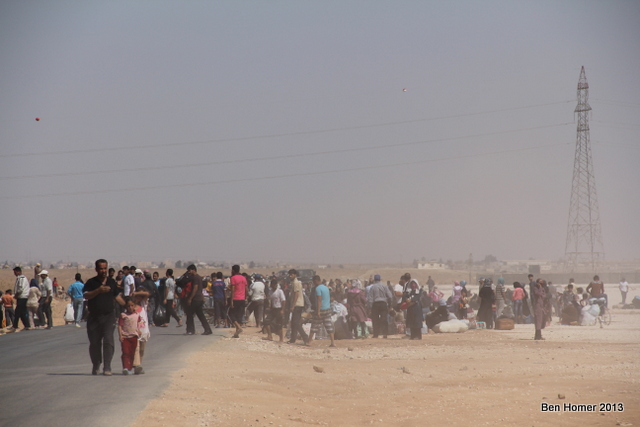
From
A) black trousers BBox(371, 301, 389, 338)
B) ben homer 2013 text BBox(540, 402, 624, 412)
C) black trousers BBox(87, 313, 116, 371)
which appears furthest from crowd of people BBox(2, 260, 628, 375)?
ben homer 2013 text BBox(540, 402, 624, 412)

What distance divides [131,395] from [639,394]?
322 inches

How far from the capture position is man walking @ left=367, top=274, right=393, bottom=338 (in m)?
22.3

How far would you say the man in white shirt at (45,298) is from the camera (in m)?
23.1

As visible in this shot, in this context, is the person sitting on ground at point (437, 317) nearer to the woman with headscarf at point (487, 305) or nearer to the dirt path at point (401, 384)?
the woman with headscarf at point (487, 305)

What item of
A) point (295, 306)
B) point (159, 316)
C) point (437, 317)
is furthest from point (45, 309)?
point (437, 317)

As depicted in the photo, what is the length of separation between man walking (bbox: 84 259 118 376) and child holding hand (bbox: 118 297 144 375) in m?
0.19

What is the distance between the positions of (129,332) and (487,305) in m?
16.7

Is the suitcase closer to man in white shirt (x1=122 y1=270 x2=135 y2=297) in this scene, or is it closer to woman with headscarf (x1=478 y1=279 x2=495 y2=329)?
woman with headscarf (x1=478 y1=279 x2=495 y2=329)

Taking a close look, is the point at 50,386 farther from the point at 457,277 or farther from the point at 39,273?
the point at 457,277

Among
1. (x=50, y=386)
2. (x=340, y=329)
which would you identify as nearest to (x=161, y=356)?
(x=50, y=386)

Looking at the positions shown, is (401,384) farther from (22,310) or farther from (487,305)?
(22,310)

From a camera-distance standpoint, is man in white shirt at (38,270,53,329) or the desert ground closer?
the desert ground

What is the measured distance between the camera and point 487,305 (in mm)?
25859

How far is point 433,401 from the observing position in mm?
11742
